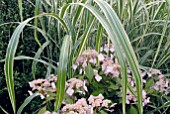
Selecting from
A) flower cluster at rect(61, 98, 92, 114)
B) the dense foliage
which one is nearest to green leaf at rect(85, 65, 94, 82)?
the dense foliage

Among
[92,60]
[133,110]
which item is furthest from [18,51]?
[133,110]

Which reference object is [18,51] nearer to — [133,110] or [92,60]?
[92,60]

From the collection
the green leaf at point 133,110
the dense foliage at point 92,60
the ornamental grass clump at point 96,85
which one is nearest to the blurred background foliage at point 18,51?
the dense foliage at point 92,60

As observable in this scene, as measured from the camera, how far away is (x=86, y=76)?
1.18 meters

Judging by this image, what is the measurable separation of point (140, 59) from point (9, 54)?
720mm

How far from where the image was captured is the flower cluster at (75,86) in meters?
1.07

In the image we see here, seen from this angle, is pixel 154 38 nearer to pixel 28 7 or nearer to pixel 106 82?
pixel 106 82

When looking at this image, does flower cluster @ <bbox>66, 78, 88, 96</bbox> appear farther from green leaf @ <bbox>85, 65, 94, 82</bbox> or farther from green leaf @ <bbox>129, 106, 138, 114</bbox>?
green leaf @ <bbox>129, 106, 138, 114</bbox>

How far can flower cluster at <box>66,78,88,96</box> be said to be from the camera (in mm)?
1072

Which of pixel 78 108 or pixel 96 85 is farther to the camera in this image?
pixel 96 85

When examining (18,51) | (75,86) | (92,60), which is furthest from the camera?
(18,51)

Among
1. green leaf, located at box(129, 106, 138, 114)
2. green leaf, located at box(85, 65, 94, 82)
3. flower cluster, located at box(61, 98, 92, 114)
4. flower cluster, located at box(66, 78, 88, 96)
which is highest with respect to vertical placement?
green leaf, located at box(85, 65, 94, 82)

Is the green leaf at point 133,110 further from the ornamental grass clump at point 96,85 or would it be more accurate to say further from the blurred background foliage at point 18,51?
the blurred background foliage at point 18,51

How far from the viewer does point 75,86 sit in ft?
3.62
